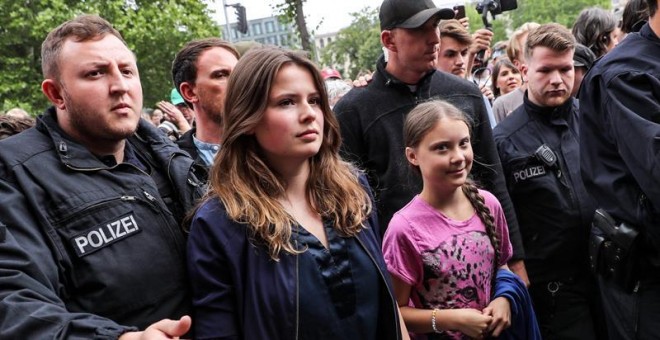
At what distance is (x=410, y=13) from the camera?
3.27 m

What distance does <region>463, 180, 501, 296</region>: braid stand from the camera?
2773 millimetres

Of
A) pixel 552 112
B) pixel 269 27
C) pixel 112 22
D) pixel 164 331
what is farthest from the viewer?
pixel 269 27

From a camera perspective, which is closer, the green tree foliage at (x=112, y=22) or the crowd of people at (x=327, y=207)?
the crowd of people at (x=327, y=207)

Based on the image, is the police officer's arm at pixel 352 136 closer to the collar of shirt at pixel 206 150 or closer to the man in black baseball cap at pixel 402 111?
the man in black baseball cap at pixel 402 111

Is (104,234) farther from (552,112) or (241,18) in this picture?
(241,18)

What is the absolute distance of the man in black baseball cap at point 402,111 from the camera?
3.14m

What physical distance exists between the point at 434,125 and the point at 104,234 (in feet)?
5.26

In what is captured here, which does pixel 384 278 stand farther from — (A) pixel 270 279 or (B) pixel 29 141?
(B) pixel 29 141

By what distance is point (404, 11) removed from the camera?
3283 millimetres

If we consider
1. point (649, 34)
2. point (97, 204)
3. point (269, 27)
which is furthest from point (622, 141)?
point (269, 27)

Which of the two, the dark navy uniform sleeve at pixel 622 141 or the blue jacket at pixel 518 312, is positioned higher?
the dark navy uniform sleeve at pixel 622 141

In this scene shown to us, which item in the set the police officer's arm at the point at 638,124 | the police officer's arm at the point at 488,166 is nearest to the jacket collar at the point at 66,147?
the police officer's arm at the point at 638,124

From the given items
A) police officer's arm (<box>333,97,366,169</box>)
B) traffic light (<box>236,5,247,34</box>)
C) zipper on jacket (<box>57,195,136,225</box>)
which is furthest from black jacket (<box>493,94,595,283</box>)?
traffic light (<box>236,5,247,34</box>)

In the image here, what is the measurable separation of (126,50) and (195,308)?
0.95 meters
